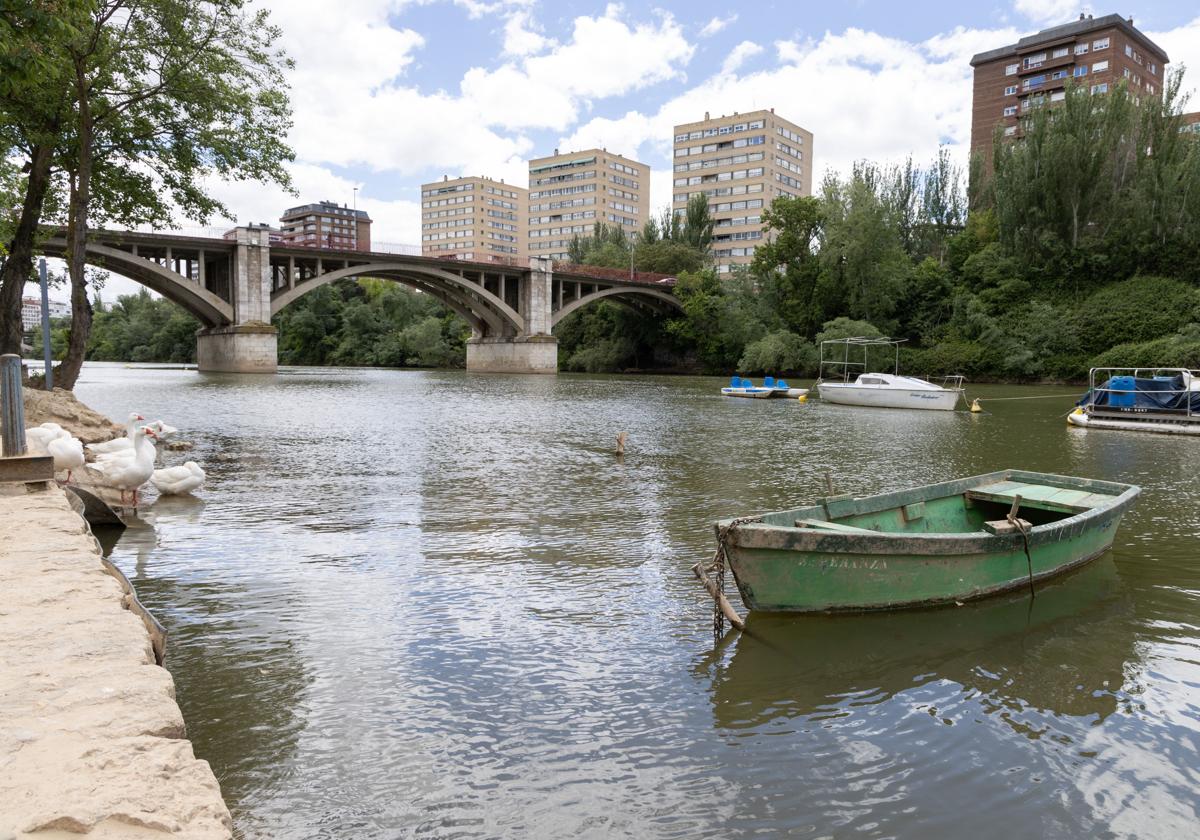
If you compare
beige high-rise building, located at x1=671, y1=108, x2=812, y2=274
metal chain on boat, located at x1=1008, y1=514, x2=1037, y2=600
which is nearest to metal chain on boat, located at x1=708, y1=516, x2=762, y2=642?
metal chain on boat, located at x1=1008, y1=514, x2=1037, y2=600

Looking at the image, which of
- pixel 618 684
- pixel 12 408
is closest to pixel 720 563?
pixel 618 684

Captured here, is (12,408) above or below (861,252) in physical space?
below

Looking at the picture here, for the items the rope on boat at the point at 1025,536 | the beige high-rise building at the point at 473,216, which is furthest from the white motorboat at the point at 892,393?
the beige high-rise building at the point at 473,216

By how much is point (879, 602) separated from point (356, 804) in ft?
14.2

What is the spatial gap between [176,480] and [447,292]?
59584mm

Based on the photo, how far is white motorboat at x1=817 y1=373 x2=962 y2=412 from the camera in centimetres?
3338

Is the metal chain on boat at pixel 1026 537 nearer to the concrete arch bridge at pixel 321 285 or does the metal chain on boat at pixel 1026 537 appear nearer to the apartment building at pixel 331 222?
the concrete arch bridge at pixel 321 285

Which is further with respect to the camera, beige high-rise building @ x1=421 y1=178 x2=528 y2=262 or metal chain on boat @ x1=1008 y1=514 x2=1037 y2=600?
beige high-rise building @ x1=421 y1=178 x2=528 y2=262

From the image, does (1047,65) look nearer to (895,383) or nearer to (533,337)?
(533,337)

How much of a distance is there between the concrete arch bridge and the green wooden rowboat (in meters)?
39.8

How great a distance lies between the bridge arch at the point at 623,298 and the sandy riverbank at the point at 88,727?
6529 cm

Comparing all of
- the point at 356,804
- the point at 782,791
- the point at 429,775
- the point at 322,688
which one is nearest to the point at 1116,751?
the point at 782,791

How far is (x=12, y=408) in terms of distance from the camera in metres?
8.58

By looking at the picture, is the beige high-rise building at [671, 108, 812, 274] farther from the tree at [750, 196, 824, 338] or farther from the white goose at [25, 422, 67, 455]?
the white goose at [25, 422, 67, 455]
